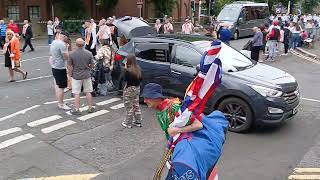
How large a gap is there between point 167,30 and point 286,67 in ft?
25.6

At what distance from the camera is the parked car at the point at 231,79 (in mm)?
8461

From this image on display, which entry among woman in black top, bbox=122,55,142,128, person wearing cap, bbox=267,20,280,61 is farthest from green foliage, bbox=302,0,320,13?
woman in black top, bbox=122,55,142,128

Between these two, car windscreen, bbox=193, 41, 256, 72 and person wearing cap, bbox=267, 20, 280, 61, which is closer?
car windscreen, bbox=193, 41, 256, 72

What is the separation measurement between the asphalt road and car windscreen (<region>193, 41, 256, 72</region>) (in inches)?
54.8

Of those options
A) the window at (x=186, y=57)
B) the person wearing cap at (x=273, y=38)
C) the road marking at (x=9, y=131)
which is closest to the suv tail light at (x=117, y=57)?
the window at (x=186, y=57)

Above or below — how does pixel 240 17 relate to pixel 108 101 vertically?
above

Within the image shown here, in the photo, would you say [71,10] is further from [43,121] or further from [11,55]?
[43,121]

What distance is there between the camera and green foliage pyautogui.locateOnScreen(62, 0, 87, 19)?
35031 mm

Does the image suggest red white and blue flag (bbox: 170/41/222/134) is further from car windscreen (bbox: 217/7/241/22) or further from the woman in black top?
car windscreen (bbox: 217/7/241/22)

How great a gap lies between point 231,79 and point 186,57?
1415mm

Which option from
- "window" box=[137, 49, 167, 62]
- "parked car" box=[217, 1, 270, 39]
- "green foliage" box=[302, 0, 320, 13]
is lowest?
"window" box=[137, 49, 167, 62]

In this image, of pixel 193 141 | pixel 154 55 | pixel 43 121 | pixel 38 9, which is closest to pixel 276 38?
pixel 154 55

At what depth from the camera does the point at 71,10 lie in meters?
35.2

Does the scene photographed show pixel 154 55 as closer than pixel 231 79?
No
